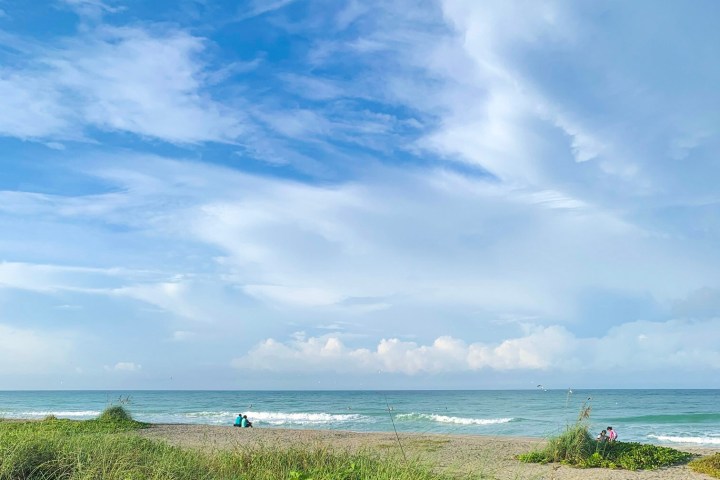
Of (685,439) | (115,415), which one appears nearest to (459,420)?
(685,439)

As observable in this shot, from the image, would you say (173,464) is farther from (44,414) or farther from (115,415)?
(44,414)

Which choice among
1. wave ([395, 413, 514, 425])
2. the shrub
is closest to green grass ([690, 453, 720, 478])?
the shrub

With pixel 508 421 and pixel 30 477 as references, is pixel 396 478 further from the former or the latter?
pixel 508 421

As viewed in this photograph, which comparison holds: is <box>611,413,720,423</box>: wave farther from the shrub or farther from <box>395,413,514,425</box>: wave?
the shrub

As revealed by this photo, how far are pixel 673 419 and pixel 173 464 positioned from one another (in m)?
50.5

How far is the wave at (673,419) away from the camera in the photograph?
1855 inches

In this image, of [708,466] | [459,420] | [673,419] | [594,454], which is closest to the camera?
[708,466]

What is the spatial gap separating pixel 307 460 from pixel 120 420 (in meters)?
19.0

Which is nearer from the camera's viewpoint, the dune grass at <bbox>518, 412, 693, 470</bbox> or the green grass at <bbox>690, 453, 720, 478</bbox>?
the green grass at <bbox>690, 453, 720, 478</bbox>

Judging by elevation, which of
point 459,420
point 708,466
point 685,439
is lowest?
point 459,420

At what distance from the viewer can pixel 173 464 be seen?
26.1ft

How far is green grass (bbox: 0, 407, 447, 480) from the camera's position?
750 cm

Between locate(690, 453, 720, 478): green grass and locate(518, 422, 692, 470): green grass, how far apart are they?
0.60 m

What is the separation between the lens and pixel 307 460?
888cm
